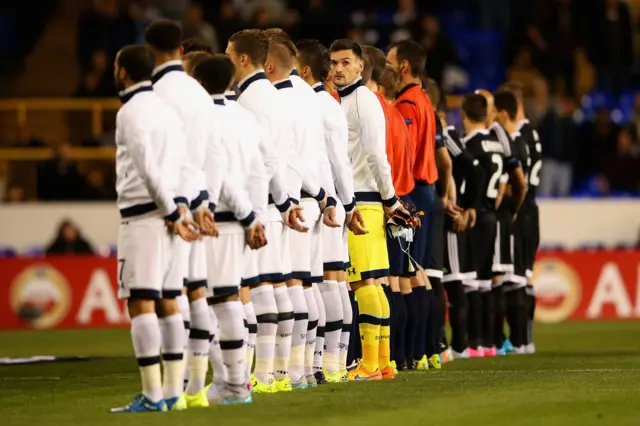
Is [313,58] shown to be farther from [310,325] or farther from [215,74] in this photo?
[310,325]

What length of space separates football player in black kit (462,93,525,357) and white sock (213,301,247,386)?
575cm

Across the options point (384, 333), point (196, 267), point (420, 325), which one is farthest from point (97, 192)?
point (196, 267)

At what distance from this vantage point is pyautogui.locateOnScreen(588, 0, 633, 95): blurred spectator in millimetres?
25562

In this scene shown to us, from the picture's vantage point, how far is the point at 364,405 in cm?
914

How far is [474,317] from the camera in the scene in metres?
14.8

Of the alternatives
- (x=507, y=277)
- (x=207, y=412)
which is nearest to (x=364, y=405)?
(x=207, y=412)

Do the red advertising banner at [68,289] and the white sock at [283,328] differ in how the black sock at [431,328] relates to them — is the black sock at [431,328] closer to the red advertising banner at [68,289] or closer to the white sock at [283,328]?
the white sock at [283,328]

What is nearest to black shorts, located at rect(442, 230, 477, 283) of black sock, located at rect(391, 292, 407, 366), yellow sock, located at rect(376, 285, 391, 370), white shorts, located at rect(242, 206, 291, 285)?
black sock, located at rect(391, 292, 407, 366)

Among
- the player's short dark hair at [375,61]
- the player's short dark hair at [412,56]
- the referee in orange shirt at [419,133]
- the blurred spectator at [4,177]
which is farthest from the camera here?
the blurred spectator at [4,177]

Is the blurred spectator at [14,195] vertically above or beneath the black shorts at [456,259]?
above

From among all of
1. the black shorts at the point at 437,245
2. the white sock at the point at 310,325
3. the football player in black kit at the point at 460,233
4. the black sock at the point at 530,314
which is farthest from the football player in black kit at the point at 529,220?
the white sock at the point at 310,325

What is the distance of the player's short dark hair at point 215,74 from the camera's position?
956cm

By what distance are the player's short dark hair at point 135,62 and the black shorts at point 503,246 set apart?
23.0ft

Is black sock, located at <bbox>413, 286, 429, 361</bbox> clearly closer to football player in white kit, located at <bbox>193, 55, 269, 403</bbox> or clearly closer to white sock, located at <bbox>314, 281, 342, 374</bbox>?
white sock, located at <bbox>314, 281, 342, 374</bbox>
